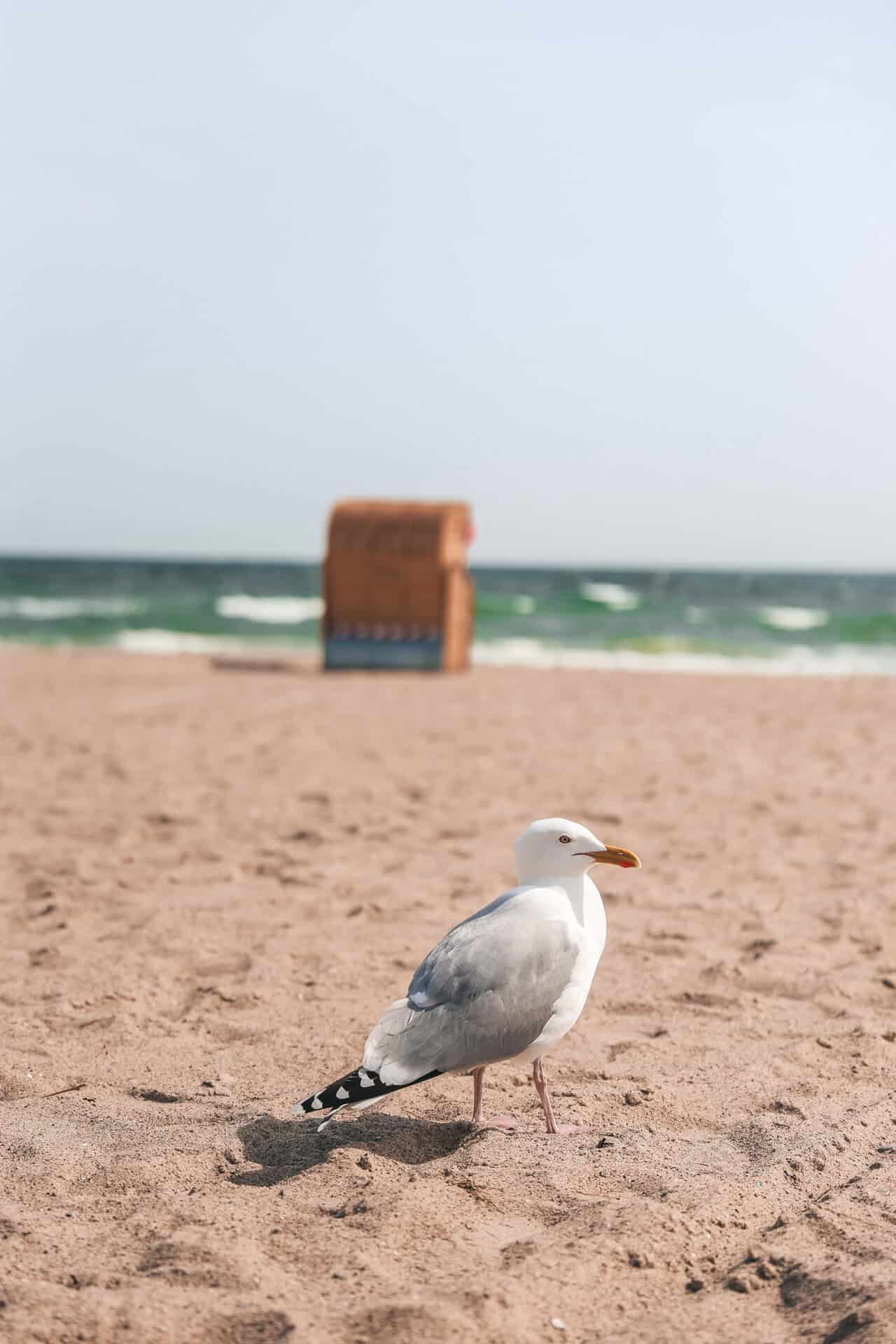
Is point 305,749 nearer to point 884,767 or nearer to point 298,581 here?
point 884,767

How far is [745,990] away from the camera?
3.77m

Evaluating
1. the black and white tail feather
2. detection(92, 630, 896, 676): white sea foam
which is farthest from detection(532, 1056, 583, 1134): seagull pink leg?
detection(92, 630, 896, 676): white sea foam

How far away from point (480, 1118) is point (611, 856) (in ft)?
2.36

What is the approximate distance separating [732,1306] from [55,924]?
3.00 metres

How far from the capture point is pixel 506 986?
2549 mm

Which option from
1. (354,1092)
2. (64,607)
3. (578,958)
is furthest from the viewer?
(64,607)

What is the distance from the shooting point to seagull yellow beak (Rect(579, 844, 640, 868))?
2.67 meters

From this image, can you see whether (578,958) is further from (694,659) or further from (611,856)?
(694,659)

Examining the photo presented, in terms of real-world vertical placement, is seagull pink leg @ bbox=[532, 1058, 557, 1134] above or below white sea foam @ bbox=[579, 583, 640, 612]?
above

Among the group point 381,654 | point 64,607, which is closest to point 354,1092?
point 381,654

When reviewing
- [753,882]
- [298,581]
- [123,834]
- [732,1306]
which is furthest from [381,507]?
[298,581]

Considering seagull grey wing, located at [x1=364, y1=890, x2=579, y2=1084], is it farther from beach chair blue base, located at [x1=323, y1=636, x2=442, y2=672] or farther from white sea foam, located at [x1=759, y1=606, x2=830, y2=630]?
white sea foam, located at [x1=759, y1=606, x2=830, y2=630]

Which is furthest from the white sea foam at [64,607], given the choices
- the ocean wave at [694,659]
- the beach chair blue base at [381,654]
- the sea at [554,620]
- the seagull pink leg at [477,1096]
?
the seagull pink leg at [477,1096]

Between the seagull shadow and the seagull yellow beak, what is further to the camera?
the seagull yellow beak
